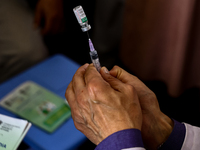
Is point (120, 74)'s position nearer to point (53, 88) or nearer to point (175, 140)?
point (175, 140)

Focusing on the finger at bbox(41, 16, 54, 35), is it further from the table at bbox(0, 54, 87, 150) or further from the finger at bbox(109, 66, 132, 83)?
the finger at bbox(109, 66, 132, 83)

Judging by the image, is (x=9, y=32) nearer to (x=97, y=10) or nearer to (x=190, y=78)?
(x=97, y=10)

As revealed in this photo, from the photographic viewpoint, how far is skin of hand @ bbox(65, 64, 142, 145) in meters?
0.56

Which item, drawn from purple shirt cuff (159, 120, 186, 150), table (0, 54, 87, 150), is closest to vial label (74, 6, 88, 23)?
purple shirt cuff (159, 120, 186, 150)

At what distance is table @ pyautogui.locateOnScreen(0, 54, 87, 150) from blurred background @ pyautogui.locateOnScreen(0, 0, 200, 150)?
0.43m

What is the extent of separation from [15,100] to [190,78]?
129 centimetres

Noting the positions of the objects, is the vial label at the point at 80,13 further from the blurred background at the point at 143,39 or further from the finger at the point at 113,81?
the blurred background at the point at 143,39

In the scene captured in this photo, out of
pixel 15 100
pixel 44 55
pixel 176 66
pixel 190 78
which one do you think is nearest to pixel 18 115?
pixel 15 100

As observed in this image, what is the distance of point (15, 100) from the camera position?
1.16 m

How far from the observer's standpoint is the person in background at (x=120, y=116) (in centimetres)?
54

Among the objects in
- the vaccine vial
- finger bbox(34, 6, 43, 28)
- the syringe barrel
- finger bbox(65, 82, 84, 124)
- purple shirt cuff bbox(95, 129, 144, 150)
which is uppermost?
the vaccine vial

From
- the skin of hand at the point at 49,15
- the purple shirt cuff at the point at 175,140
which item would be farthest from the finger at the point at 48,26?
the purple shirt cuff at the point at 175,140

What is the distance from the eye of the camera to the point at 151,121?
28.2 inches

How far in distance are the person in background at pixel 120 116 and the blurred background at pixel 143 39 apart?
89cm
